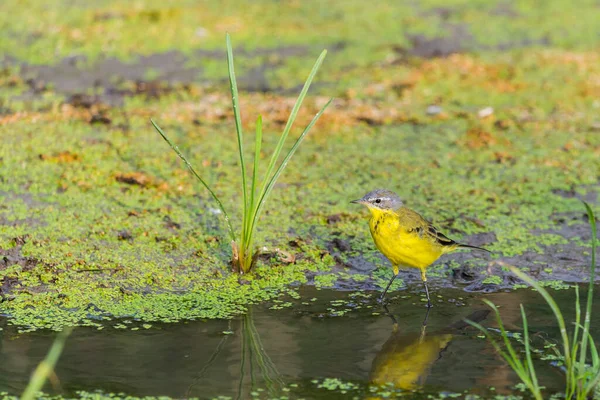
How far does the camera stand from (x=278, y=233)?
23.1 ft

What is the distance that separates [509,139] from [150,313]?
4.96m

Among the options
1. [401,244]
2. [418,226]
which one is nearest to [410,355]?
[401,244]

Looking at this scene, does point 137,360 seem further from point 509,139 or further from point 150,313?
point 509,139

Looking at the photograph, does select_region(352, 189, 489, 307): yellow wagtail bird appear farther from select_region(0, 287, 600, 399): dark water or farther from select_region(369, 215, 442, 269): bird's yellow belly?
select_region(0, 287, 600, 399): dark water

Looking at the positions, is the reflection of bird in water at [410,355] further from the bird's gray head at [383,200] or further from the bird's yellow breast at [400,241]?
the bird's gray head at [383,200]

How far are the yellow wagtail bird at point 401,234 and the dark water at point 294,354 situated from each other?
32 centimetres

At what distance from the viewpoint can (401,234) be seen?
581 cm

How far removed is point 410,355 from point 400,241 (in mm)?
904

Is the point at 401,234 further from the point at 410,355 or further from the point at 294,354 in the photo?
the point at 294,354

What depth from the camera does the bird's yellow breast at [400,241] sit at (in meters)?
5.80

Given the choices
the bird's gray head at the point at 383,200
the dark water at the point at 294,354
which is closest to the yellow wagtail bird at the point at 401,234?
the bird's gray head at the point at 383,200

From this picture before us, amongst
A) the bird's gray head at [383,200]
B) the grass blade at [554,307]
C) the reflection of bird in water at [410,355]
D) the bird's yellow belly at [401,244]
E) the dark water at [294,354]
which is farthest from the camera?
the bird's gray head at [383,200]

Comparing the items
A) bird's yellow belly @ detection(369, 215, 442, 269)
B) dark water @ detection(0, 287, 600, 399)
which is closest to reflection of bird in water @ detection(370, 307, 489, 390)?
dark water @ detection(0, 287, 600, 399)

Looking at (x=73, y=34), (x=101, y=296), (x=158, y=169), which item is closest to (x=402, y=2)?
(x=73, y=34)
